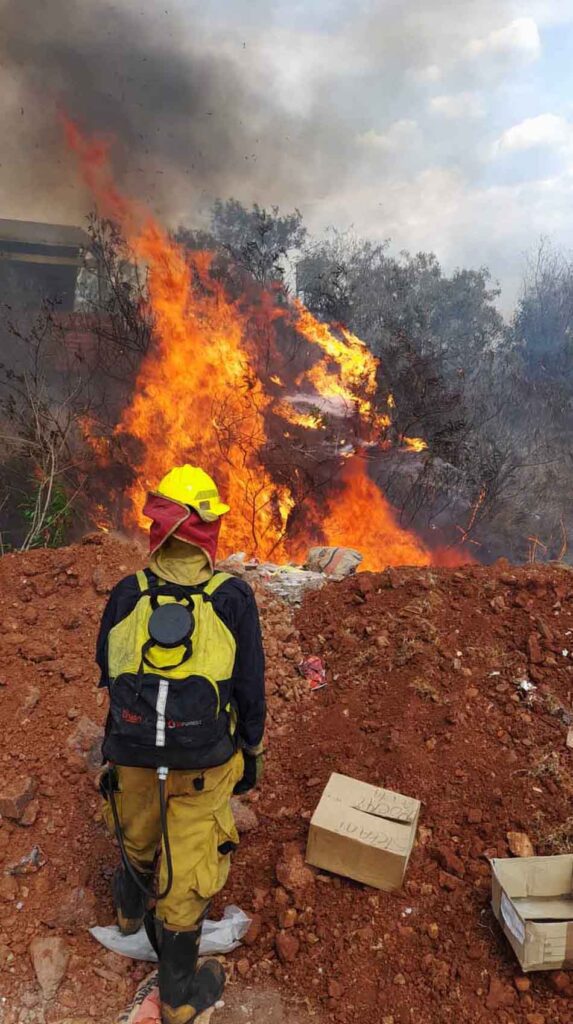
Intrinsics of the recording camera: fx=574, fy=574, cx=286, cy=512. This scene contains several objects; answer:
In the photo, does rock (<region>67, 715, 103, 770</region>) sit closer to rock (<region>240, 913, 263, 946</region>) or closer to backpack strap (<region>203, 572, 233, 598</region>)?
rock (<region>240, 913, 263, 946</region>)

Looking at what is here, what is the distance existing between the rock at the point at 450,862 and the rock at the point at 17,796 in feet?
7.50

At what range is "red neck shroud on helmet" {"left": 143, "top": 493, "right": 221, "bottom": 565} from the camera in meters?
2.21

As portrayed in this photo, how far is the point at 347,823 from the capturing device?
2.89 m

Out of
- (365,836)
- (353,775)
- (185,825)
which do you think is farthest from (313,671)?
(185,825)

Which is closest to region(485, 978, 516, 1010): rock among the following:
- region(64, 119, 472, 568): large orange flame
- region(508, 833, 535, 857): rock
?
region(508, 833, 535, 857): rock

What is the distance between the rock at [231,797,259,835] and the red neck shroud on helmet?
1.93m

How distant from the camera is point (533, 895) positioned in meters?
2.58

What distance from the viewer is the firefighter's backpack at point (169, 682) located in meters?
2.07

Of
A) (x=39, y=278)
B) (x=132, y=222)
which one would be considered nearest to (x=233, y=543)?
(x=132, y=222)

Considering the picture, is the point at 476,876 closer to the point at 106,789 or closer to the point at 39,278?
the point at 106,789

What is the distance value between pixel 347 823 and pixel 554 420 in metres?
15.9

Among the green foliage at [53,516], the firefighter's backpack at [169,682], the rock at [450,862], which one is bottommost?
the green foliage at [53,516]

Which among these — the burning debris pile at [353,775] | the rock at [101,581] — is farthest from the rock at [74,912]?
the rock at [101,581]

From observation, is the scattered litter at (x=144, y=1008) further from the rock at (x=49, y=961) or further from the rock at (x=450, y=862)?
the rock at (x=450, y=862)
